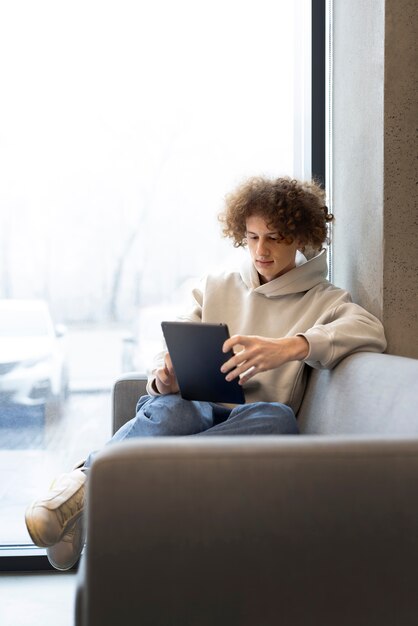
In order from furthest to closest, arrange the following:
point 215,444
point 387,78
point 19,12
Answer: point 19,12 → point 387,78 → point 215,444

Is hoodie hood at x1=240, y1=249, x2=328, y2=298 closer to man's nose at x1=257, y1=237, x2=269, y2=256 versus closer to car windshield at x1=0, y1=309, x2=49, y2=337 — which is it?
man's nose at x1=257, y1=237, x2=269, y2=256

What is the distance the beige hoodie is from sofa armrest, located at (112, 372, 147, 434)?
0.18 meters

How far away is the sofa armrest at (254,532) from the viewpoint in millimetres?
1058

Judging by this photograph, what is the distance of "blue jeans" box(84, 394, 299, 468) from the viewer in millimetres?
1828

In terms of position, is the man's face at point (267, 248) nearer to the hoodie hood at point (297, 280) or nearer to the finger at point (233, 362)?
the hoodie hood at point (297, 280)

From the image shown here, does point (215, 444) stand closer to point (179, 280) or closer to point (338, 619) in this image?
point (338, 619)

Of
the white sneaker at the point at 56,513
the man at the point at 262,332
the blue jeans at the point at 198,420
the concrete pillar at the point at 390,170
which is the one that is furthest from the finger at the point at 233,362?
the concrete pillar at the point at 390,170

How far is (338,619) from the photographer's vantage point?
1.10 meters

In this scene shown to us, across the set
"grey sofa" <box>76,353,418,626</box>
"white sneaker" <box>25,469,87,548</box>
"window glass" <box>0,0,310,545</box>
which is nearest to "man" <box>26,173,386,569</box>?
"white sneaker" <box>25,469,87,548</box>

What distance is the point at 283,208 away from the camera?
7.39 feet

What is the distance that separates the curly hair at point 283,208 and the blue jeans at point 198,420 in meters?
0.58

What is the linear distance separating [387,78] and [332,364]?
784 mm

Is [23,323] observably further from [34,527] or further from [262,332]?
[34,527]

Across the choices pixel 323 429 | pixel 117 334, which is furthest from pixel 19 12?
pixel 323 429
